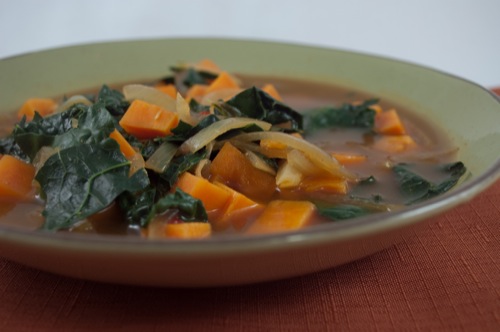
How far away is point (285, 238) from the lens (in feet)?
6.61

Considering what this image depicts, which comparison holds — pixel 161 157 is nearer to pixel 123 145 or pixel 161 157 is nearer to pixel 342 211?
pixel 123 145

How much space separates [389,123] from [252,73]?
1.52 m

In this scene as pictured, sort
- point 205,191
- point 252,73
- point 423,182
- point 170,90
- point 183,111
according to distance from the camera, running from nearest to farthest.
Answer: point 205,191
point 423,182
point 183,111
point 170,90
point 252,73

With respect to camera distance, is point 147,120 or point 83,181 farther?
point 147,120

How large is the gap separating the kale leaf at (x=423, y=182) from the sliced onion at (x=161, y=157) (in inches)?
47.2

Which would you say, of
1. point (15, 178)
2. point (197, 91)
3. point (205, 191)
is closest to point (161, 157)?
point (205, 191)

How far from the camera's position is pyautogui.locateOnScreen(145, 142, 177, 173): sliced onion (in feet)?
10.1

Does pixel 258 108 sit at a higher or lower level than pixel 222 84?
higher

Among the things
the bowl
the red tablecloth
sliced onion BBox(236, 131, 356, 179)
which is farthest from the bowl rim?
sliced onion BBox(236, 131, 356, 179)

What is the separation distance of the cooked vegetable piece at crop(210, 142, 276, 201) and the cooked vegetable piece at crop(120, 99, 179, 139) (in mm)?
347

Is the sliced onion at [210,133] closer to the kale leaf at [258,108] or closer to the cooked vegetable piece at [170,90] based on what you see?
the kale leaf at [258,108]

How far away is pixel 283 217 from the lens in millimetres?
2793

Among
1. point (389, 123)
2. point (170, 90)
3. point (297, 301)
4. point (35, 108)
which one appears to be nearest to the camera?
point (297, 301)

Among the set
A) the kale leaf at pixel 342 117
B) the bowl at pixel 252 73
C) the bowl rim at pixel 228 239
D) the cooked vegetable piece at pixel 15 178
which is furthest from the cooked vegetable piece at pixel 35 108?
the bowl rim at pixel 228 239
